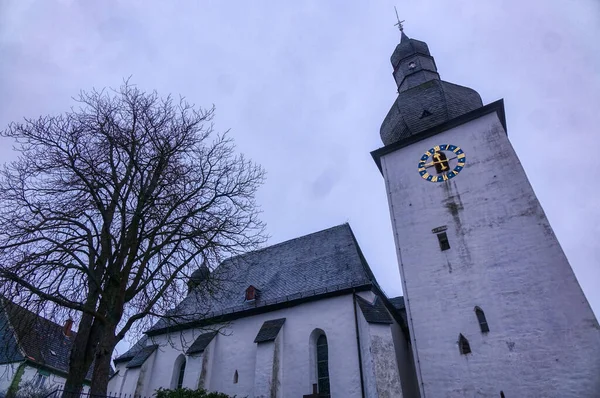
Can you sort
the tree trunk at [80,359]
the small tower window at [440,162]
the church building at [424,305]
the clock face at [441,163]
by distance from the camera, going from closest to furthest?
the tree trunk at [80,359]
the church building at [424,305]
the clock face at [441,163]
the small tower window at [440,162]

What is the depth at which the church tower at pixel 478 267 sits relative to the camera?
10.3 meters

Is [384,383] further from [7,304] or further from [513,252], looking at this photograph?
[7,304]

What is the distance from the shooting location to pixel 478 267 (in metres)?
12.4

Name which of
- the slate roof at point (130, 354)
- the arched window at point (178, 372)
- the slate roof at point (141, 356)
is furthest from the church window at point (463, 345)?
the slate roof at point (130, 354)

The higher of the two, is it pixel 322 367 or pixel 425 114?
pixel 425 114

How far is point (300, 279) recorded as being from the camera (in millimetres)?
15875

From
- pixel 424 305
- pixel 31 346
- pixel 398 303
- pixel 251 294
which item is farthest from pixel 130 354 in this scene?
pixel 424 305

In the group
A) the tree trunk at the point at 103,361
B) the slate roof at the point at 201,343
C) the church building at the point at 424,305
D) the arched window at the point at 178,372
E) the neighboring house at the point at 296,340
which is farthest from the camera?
the arched window at the point at 178,372

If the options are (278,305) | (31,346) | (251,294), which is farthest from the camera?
(31,346)

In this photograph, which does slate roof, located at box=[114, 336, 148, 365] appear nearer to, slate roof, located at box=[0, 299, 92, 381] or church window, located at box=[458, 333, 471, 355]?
slate roof, located at box=[0, 299, 92, 381]

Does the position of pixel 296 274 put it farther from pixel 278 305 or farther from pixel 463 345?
pixel 463 345

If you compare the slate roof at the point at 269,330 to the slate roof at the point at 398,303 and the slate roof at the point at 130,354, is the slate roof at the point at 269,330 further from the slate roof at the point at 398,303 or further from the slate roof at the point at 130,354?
the slate roof at the point at 130,354

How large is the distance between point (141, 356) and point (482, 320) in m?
13.3

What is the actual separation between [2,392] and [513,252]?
23.8 metres
